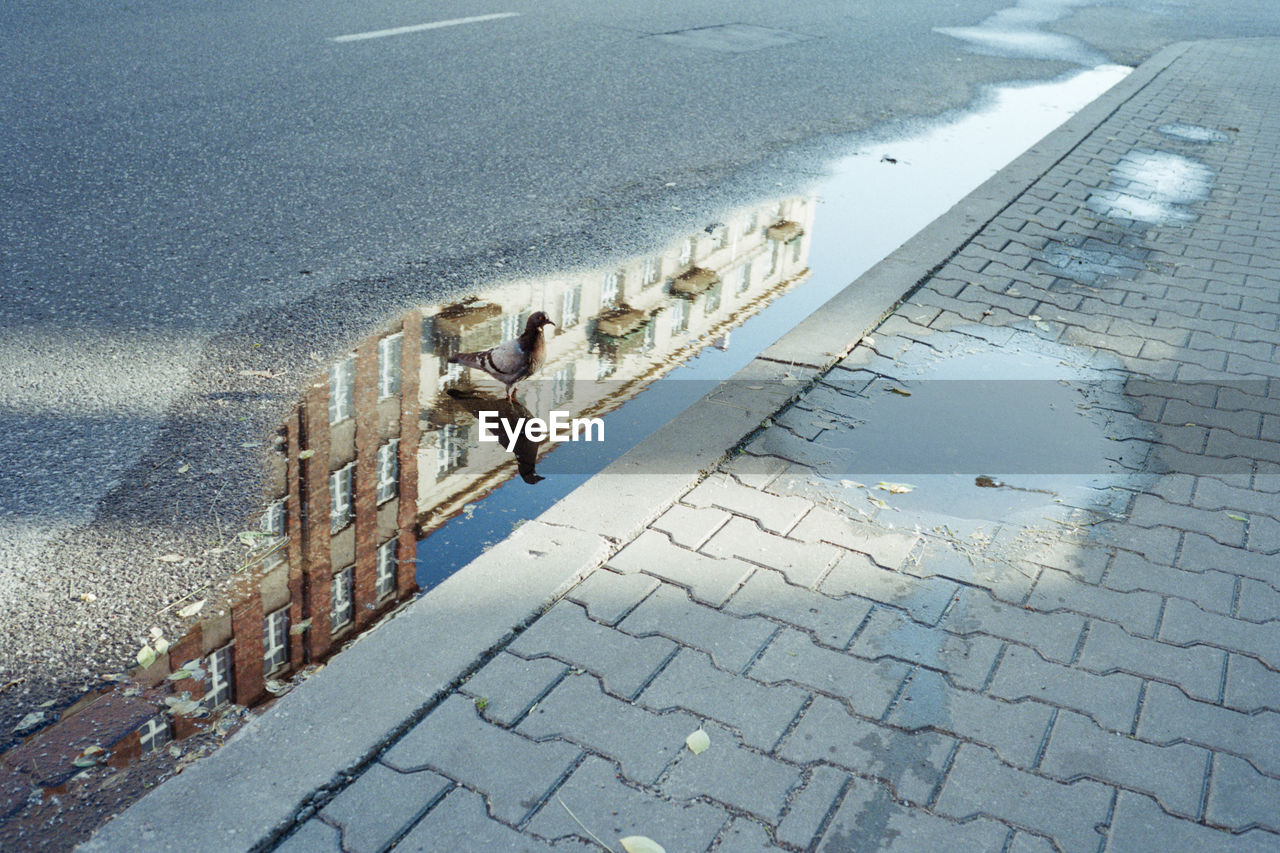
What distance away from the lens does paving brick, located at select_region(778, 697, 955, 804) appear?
2.90m

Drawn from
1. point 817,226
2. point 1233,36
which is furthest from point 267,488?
point 1233,36

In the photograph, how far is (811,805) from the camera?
2799 mm

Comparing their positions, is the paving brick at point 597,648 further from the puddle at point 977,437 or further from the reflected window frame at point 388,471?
the puddle at point 977,437

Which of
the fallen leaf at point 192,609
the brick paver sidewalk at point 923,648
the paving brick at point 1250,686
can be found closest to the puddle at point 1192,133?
the brick paver sidewalk at point 923,648

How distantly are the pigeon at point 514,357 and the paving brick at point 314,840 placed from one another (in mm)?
2690

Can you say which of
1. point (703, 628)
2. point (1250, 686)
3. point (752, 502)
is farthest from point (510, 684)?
point (1250, 686)

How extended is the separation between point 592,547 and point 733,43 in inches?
445

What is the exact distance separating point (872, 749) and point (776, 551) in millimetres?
1001

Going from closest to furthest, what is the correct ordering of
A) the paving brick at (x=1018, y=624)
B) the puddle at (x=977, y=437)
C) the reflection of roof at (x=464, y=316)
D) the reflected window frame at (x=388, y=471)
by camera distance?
the paving brick at (x=1018, y=624), the reflected window frame at (x=388, y=471), the puddle at (x=977, y=437), the reflection of roof at (x=464, y=316)

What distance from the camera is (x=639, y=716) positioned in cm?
306

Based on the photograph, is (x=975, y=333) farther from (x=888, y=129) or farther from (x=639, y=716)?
(x=888, y=129)

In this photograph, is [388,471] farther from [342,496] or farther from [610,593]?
[610,593]

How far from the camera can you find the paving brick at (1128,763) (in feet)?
9.52

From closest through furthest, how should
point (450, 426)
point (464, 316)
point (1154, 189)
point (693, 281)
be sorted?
point (450, 426) < point (464, 316) < point (693, 281) < point (1154, 189)
